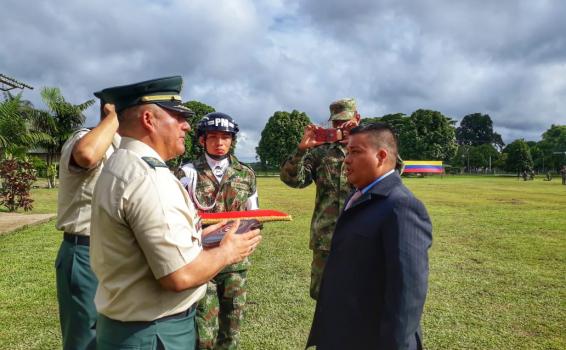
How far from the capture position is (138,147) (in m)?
1.92

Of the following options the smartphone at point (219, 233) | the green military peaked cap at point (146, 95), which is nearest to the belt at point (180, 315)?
the smartphone at point (219, 233)

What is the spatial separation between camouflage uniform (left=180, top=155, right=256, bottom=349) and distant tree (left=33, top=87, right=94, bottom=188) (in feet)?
105

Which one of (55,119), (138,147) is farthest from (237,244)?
(55,119)

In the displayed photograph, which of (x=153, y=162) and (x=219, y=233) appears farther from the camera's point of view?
(x=219, y=233)

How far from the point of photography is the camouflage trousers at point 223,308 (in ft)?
12.0

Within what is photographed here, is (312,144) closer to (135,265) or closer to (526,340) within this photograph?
(135,265)

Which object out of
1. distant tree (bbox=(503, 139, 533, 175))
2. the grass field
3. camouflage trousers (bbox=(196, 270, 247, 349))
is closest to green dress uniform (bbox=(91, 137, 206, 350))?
camouflage trousers (bbox=(196, 270, 247, 349))

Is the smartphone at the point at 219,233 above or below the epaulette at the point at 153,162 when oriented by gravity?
below

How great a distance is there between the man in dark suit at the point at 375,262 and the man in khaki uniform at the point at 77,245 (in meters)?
1.50

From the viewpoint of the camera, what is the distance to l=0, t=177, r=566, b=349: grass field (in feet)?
15.3

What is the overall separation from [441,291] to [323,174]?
11.5 ft

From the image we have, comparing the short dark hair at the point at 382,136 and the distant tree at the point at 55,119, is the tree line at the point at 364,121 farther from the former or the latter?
the short dark hair at the point at 382,136

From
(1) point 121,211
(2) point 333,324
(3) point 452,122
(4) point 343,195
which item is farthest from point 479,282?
(3) point 452,122

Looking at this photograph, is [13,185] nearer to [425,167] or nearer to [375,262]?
[375,262]
